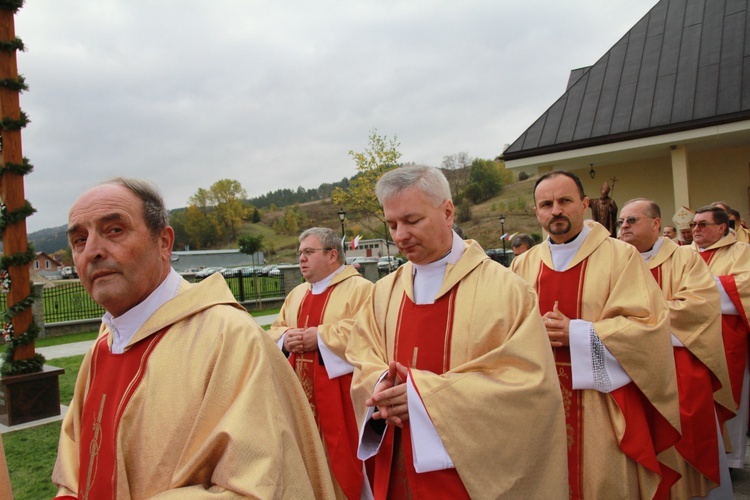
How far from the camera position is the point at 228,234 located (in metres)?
102

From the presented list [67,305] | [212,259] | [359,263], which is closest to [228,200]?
[212,259]

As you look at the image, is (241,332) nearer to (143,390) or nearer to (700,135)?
(143,390)

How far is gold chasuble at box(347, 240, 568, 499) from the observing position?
226 centimetres

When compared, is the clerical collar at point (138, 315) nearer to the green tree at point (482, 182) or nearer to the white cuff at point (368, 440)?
the white cuff at point (368, 440)

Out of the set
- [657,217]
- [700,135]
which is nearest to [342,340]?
[657,217]

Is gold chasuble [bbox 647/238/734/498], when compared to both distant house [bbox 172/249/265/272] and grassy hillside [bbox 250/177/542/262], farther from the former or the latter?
distant house [bbox 172/249/265/272]

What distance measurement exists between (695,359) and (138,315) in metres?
4.02

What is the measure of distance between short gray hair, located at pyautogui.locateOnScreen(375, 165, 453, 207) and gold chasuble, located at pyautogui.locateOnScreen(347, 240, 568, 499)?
36 cm

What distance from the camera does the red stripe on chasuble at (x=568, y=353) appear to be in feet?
10.0

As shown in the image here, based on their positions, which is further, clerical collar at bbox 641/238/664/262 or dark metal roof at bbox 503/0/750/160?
dark metal roof at bbox 503/0/750/160

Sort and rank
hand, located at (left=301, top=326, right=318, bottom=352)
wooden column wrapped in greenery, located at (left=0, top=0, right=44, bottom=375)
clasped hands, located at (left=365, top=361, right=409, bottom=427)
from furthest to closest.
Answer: wooden column wrapped in greenery, located at (left=0, top=0, right=44, bottom=375) < hand, located at (left=301, top=326, right=318, bottom=352) < clasped hands, located at (left=365, top=361, right=409, bottom=427)

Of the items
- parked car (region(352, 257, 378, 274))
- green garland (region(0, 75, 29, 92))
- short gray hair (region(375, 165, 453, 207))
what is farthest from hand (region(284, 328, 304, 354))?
parked car (region(352, 257, 378, 274))

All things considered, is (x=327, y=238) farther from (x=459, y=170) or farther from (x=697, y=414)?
(x=459, y=170)

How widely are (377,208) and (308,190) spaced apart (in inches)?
5280
